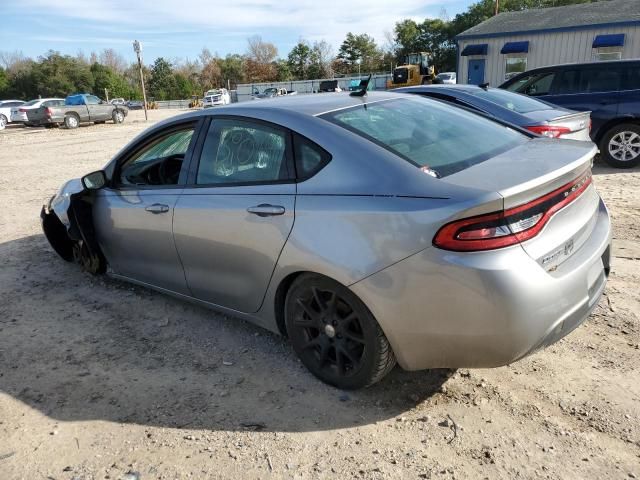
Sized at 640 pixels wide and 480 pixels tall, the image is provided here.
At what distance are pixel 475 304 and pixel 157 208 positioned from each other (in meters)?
2.31

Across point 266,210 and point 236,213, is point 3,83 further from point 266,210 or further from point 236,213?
point 266,210

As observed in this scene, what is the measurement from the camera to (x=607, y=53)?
22125 millimetres

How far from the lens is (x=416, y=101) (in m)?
3.51

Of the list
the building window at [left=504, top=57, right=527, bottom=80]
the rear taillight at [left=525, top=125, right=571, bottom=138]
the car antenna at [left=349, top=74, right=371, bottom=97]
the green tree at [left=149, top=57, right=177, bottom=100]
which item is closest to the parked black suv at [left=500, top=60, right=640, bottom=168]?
the rear taillight at [left=525, top=125, right=571, bottom=138]

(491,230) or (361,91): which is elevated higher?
(361,91)

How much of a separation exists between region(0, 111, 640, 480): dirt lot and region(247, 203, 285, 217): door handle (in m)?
1.00

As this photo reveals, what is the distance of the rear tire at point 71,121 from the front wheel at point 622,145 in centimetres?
2474

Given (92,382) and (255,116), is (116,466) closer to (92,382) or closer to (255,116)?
(92,382)

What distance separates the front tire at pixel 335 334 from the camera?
8.58 feet

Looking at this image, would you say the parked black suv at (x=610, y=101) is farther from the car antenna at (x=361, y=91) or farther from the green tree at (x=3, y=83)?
the green tree at (x=3, y=83)

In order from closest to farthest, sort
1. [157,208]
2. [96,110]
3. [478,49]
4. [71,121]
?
1. [157,208]
2. [478,49]
3. [71,121]
4. [96,110]

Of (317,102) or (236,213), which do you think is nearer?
(236,213)

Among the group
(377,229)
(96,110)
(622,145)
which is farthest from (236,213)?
(96,110)

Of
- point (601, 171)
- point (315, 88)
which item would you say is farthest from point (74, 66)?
point (601, 171)
